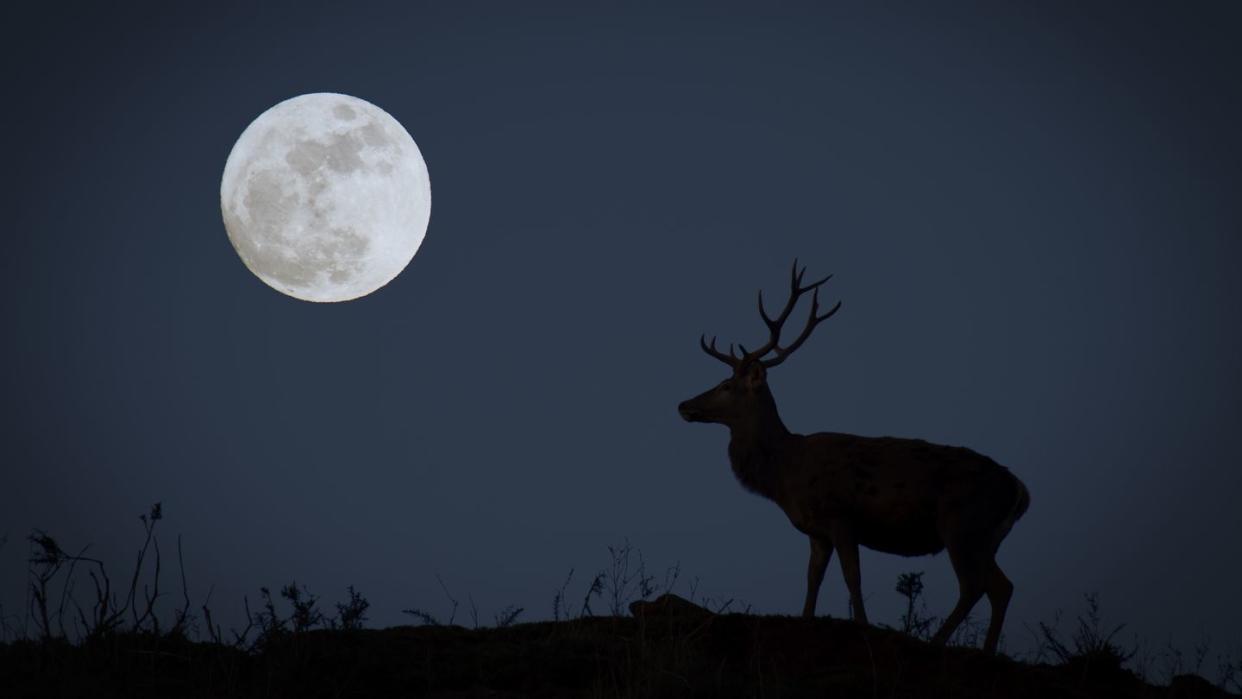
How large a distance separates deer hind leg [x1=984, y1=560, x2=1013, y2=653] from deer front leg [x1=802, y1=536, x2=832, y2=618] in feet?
4.33

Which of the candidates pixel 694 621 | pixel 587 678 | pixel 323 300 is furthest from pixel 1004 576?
pixel 323 300

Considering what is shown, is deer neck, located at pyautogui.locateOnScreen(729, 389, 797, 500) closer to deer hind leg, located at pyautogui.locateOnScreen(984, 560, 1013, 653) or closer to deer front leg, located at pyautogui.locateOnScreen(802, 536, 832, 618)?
deer front leg, located at pyautogui.locateOnScreen(802, 536, 832, 618)

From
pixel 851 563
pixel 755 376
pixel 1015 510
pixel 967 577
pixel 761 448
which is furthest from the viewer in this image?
pixel 755 376

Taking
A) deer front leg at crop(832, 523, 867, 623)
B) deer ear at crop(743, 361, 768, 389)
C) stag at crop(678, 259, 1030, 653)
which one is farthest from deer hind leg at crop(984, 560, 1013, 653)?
deer ear at crop(743, 361, 768, 389)

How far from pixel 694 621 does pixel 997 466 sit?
3168 millimetres

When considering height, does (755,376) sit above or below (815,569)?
above

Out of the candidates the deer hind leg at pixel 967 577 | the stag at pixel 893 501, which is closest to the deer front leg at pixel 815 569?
the stag at pixel 893 501

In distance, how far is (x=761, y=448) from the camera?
10.9 m

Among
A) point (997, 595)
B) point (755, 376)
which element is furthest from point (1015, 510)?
point (755, 376)

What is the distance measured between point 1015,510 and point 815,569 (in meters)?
1.67

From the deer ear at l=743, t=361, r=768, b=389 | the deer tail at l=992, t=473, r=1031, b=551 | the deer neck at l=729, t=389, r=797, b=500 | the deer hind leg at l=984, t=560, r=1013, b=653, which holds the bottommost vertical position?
the deer hind leg at l=984, t=560, r=1013, b=653

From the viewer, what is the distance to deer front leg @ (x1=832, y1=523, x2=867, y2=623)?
943 centimetres

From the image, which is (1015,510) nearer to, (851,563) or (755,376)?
(851,563)

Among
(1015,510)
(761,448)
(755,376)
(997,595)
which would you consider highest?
(755,376)
